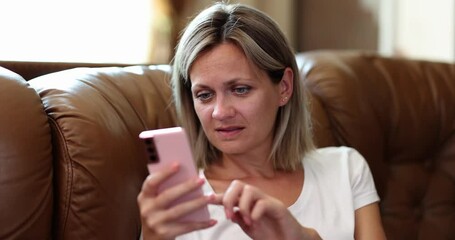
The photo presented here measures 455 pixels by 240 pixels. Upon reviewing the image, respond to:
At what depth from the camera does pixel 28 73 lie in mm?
1573

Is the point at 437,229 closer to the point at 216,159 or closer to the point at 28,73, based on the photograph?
the point at 216,159

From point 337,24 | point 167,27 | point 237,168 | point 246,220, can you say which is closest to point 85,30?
point 167,27

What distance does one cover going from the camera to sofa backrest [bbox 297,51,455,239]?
5.92 ft

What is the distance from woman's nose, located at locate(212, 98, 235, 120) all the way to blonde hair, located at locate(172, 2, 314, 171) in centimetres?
11

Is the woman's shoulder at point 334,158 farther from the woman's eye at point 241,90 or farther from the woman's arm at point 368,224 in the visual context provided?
the woman's eye at point 241,90

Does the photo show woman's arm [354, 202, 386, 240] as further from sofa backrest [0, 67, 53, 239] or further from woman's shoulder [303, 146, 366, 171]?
sofa backrest [0, 67, 53, 239]

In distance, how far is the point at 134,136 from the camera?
55.7 inches

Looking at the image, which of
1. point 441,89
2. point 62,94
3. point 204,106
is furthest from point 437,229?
point 62,94

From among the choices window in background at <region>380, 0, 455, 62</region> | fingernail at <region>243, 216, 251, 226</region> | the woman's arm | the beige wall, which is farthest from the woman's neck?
the beige wall

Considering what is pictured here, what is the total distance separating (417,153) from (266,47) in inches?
27.3

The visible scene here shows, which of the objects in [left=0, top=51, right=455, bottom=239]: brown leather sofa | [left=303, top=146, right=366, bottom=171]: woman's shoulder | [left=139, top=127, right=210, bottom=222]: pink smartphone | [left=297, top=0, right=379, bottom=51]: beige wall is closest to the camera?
[left=139, top=127, right=210, bottom=222]: pink smartphone

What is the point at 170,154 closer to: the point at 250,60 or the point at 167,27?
the point at 250,60

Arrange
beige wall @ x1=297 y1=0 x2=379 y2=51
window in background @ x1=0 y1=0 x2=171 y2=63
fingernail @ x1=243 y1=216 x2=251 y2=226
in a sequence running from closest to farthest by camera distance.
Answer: fingernail @ x1=243 y1=216 x2=251 y2=226 < window in background @ x1=0 y1=0 x2=171 y2=63 < beige wall @ x1=297 y1=0 x2=379 y2=51

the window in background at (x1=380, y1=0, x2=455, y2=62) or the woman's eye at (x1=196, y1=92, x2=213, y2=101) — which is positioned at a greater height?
the woman's eye at (x1=196, y1=92, x2=213, y2=101)
